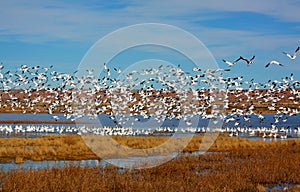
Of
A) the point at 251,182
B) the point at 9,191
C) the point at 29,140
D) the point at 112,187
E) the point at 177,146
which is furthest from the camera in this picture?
the point at 29,140

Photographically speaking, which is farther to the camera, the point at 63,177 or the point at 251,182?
the point at 251,182

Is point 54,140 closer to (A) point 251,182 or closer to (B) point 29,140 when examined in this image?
(B) point 29,140

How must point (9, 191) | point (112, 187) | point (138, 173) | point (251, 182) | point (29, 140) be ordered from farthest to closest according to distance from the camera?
point (29, 140)
point (138, 173)
point (251, 182)
point (112, 187)
point (9, 191)

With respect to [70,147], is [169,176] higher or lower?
lower

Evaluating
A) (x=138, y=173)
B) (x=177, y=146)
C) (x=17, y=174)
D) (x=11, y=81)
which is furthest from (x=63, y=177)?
(x=11, y=81)

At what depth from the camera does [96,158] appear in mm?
Result: 32062

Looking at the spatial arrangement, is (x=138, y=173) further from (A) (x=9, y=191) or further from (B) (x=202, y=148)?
(B) (x=202, y=148)

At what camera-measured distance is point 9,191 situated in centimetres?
1692

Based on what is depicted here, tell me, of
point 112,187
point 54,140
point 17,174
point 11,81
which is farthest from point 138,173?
point 11,81

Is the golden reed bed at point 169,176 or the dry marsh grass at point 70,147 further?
the dry marsh grass at point 70,147

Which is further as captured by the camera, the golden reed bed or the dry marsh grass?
the dry marsh grass

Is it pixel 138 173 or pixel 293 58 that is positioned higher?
pixel 293 58

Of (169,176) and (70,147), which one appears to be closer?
(169,176)

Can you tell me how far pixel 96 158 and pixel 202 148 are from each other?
10.4 metres
